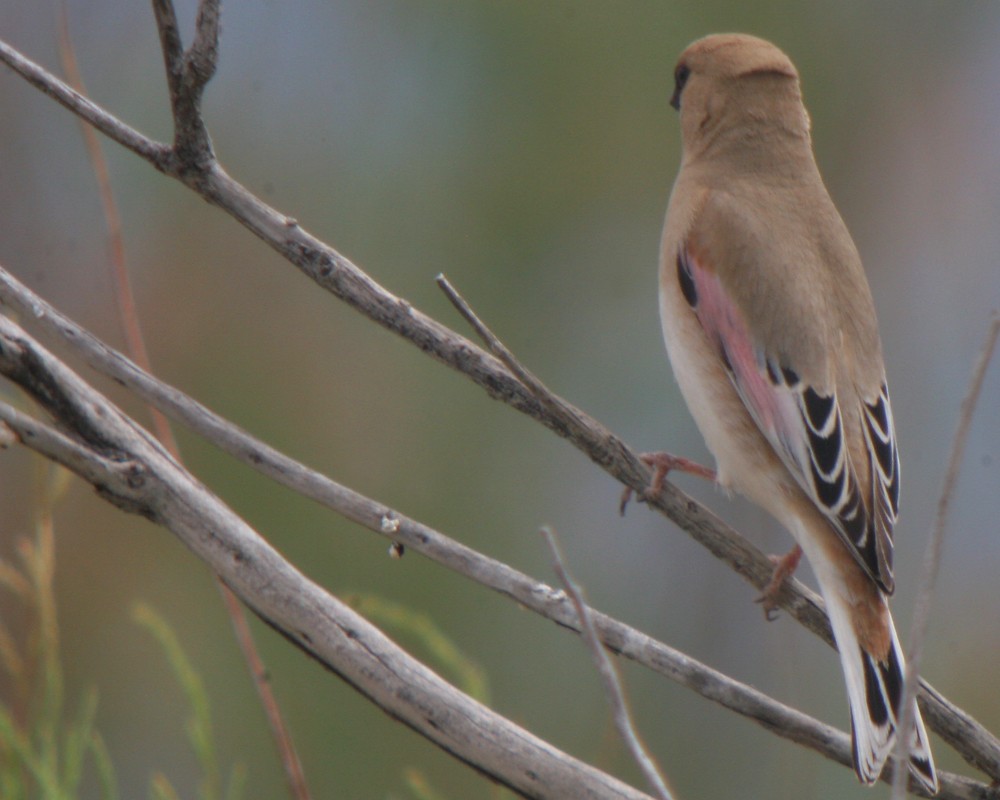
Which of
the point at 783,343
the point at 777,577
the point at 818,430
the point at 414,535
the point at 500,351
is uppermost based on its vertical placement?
the point at 783,343

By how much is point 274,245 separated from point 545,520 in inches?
123

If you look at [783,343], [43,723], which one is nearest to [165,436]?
[43,723]

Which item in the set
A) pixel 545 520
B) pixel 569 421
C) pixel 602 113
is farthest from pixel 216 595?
pixel 569 421

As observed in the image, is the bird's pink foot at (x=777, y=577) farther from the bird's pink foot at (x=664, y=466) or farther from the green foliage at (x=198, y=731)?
the green foliage at (x=198, y=731)

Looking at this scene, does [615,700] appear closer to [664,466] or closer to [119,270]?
[664,466]

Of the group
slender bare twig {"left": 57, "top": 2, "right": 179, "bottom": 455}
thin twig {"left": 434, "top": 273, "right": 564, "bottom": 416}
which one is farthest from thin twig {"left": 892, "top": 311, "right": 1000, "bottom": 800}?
slender bare twig {"left": 57, "top": 2, "right": 179, "bottom": 455}

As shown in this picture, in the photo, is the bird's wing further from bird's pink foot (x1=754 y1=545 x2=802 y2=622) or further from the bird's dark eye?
the bird's dark eye

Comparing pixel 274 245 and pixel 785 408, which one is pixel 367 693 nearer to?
pixel 274 245

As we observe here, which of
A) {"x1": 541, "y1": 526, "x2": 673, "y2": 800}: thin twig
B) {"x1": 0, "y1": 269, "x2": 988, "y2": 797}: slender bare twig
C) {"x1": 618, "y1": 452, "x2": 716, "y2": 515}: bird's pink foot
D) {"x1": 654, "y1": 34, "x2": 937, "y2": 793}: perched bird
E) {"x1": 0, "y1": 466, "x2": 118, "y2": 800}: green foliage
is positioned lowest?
{"x1": 0, "y1": 466, "x2": 118, "y2": 800}: green foliage

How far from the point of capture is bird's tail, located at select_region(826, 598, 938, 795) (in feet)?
5.57

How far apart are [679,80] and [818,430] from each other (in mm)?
1122

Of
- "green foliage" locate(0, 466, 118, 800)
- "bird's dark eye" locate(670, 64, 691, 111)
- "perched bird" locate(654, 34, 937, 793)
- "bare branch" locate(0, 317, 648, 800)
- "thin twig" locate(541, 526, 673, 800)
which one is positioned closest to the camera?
"thin twig" locate(541, 526, 673, 800)

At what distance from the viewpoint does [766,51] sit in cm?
296

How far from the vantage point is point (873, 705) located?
199 cm
